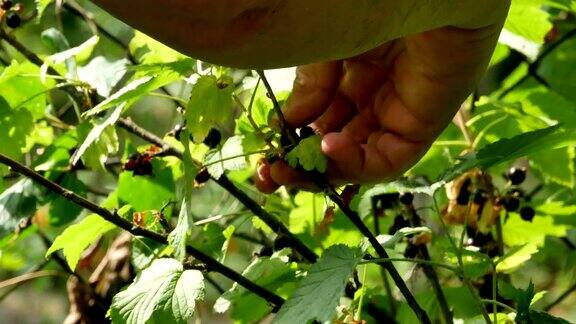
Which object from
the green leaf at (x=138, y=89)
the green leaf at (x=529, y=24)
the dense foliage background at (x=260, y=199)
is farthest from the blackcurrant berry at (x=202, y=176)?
the green leaf at (x=529, y=24)

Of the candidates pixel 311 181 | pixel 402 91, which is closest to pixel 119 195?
pixel 311 181

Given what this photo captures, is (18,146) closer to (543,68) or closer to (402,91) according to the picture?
(402,91)

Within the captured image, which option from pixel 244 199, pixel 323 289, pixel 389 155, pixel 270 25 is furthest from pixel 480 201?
pixel 270 25

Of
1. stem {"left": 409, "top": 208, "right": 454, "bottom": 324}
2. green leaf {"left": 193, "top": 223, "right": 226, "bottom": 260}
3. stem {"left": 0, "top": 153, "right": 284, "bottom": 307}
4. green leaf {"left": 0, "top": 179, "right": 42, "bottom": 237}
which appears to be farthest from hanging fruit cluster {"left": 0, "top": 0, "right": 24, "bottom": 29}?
stem {"left": 409, "top": 208, "right": 454, "bottom": 324}

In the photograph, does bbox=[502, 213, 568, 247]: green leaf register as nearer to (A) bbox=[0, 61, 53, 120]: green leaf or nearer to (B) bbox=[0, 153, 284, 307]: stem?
(B) bbox=[0, 153, 284, 307]: stem

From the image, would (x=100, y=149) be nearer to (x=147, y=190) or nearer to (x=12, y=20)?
(x=147, y=190)
